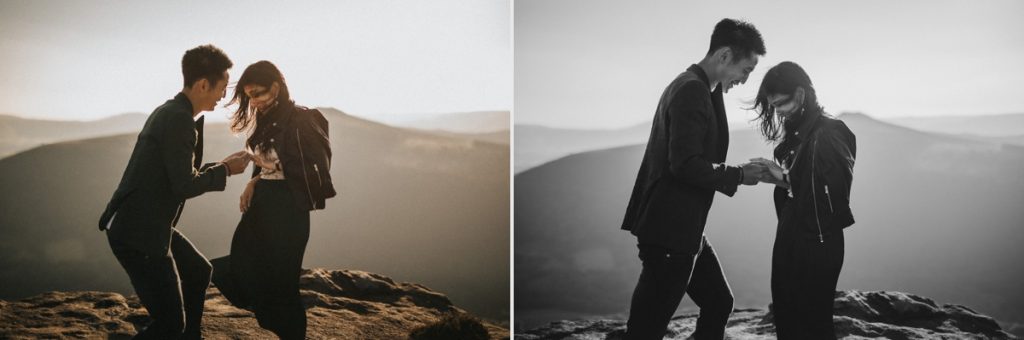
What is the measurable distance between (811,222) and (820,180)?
156 mm

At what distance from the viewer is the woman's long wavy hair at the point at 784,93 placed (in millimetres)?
2959

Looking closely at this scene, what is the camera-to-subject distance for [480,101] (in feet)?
13.9

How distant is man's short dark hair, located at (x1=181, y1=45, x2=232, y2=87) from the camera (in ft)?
Result: 9.25

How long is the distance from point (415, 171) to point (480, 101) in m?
0.52

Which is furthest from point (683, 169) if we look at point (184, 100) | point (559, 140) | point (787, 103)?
point (559, 140)

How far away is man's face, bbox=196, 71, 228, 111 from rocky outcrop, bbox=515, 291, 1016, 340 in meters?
2.29

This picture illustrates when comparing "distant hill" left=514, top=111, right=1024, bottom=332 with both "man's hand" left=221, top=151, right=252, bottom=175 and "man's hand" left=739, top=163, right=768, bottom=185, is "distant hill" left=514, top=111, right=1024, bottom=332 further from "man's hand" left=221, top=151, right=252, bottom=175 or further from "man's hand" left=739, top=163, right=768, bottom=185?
"man's hand" left=221, top=151, right=252, bottom=175

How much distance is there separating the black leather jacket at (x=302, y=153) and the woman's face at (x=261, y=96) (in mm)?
66

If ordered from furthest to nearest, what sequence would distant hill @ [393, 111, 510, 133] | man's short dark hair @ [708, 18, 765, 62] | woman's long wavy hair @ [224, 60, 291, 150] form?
1. distant hill @ [393, 111, 510, 133]
2. woman's long wavy hair @ [224, 60, 291, 150]
3. man's short dark hair @ [708, 18, 765, 62]

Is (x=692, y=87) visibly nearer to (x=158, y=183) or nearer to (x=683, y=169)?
(x=683, y=169)

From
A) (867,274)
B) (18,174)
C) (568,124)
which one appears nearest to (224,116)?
(18,174)

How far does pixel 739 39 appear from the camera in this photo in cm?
257

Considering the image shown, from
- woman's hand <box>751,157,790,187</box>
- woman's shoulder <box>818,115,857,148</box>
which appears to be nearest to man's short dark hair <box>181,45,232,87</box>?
woman's hand <box>751,157,790,187</box>

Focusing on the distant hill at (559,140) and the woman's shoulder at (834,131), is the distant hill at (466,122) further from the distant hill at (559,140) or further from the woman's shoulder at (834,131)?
the woman's shoulder at (834,131)
